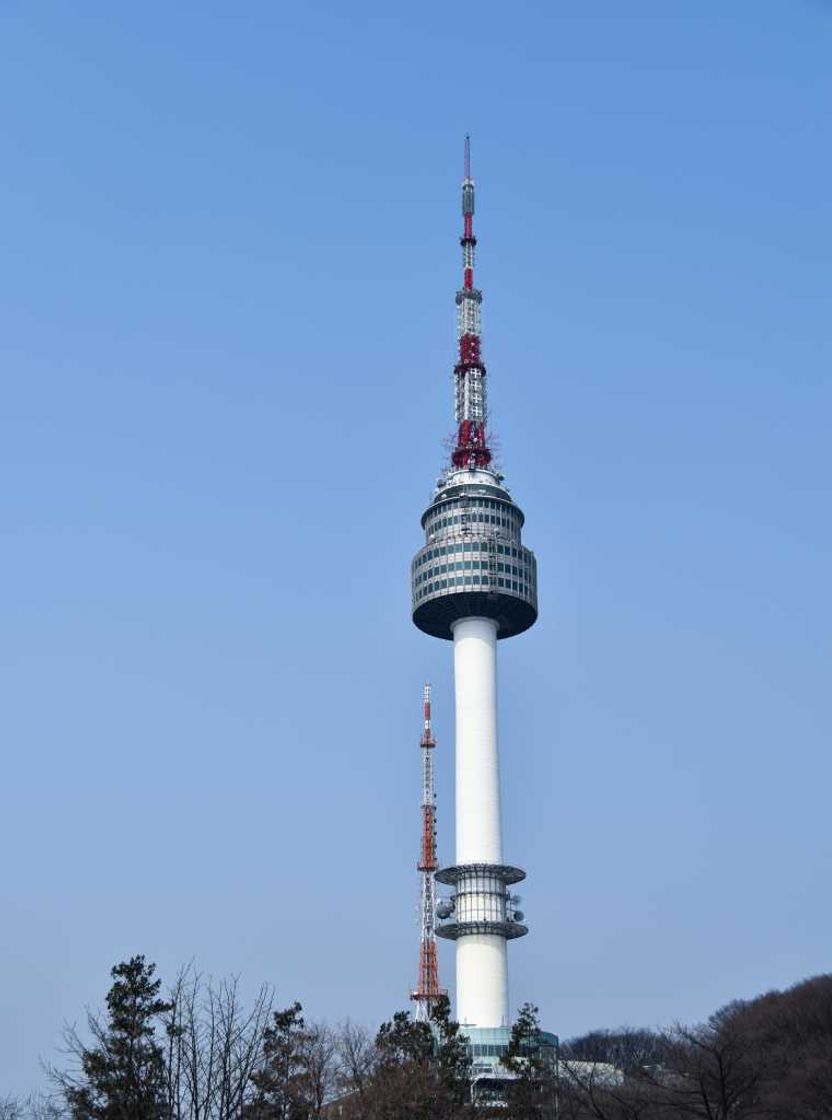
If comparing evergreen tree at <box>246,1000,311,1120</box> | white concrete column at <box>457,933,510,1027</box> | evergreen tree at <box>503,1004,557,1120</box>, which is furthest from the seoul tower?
evergreen tree at <box>246,1000,311,1120</box>

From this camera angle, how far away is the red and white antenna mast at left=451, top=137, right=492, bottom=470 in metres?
146

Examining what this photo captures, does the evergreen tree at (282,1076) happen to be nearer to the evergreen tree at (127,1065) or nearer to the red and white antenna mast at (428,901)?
the evergreen tree at (127,1065)

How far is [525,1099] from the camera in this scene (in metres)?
74.0

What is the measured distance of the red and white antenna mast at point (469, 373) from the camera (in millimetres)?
145625

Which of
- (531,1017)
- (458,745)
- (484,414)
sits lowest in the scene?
(531,1017)

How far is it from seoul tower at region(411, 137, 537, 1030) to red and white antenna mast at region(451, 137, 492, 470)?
11cm

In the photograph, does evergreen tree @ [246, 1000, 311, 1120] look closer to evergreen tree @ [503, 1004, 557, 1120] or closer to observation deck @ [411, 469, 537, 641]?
evergreen tree @ [503, 1004, 557, 1120]

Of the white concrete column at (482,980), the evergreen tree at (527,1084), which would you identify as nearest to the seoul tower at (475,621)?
the white concrete column at (482,980)

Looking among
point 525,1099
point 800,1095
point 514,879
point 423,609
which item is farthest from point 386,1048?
point 423,609

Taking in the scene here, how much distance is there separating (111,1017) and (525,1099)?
31975 mm

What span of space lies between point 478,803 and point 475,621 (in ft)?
63.9

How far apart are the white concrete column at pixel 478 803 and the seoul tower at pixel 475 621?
0.10 meters

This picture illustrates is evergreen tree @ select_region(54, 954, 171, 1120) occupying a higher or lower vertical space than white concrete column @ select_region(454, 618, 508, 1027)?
lower

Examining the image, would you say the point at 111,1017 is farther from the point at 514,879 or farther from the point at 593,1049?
the point at 593,1049
